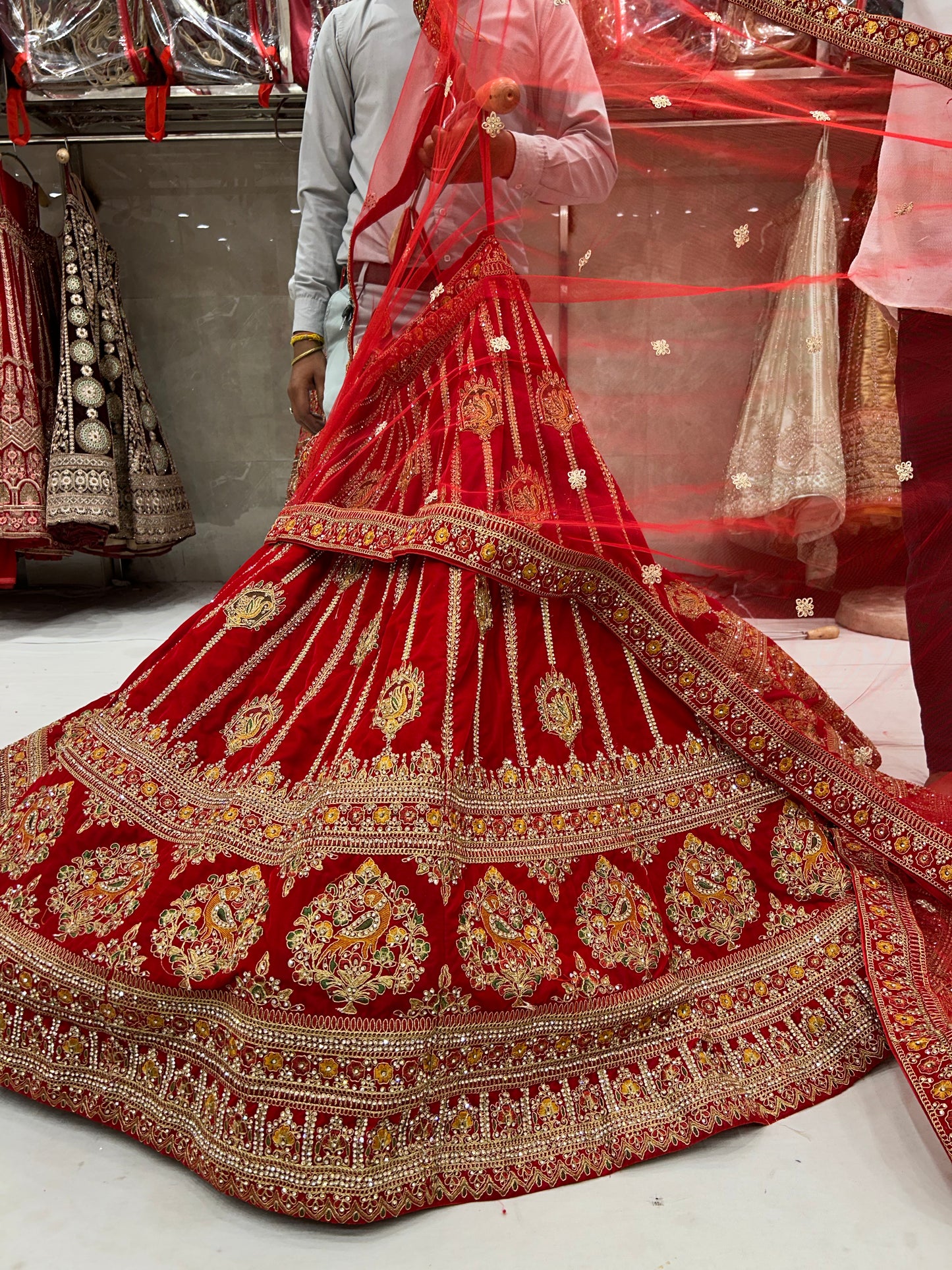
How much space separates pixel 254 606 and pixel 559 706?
1.33ft

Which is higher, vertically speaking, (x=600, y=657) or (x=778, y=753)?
(x=600, y=657)

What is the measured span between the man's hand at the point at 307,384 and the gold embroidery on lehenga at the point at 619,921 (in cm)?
104

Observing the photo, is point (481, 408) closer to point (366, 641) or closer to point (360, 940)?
point (366, 641)

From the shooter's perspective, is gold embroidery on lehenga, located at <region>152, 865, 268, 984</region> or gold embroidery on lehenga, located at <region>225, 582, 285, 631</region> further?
gold embroidery on lehenga, located at <region>225, 582, 285, 631</region>

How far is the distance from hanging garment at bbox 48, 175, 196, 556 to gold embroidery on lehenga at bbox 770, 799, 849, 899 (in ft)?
7.90

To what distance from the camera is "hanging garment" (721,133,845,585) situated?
102 centimetres

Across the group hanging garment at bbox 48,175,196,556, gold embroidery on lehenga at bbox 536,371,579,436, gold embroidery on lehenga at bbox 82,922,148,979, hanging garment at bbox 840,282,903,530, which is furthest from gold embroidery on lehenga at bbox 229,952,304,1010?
hanging garment at bbox 48,175,196,556

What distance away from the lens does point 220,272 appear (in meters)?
3.18

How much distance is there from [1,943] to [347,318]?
1.13 meters

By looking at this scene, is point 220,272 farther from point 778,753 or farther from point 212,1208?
point 212,1208

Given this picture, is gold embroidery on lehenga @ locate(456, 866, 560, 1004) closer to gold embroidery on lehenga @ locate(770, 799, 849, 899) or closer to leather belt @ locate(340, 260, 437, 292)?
gold embroidery on lehenga @ locate(770, 799, 849, 899)

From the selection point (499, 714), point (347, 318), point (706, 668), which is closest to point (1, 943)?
point (499, 714)

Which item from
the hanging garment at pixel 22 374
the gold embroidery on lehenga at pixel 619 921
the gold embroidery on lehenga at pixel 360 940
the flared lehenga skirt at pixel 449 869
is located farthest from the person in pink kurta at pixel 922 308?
the hanging garment at pixel 22 374

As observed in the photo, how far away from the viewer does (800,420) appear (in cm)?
105
